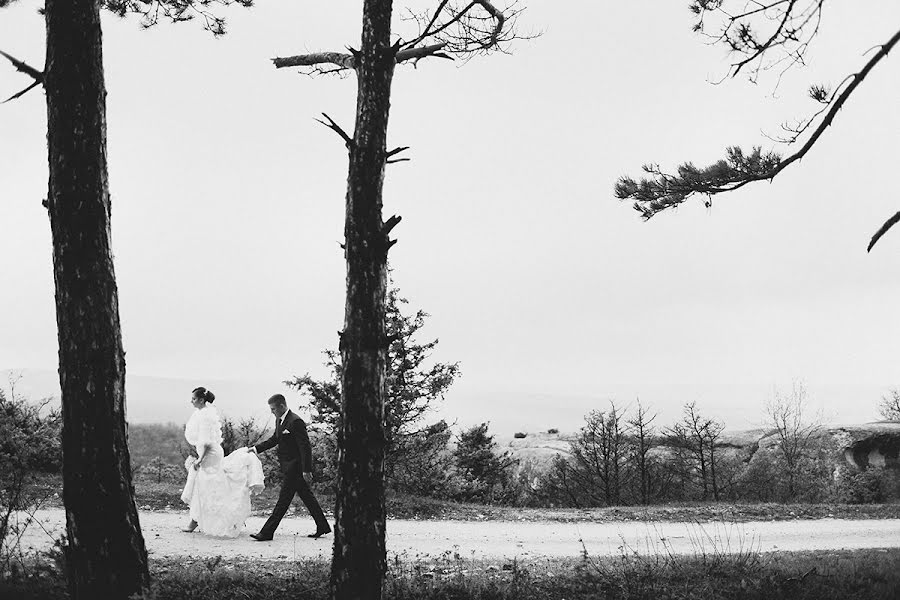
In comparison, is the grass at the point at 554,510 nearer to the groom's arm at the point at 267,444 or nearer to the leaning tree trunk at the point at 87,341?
the groom's arm at the point at 267,444

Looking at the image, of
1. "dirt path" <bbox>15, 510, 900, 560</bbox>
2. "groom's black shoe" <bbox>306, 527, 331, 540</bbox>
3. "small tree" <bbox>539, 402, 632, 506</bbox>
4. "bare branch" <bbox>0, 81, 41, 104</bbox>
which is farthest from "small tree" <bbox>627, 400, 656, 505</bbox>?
"bare branch" <bbox>0, 81, 41, 104</bbox>

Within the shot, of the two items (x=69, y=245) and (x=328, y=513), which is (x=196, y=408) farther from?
(x=69, y=245)

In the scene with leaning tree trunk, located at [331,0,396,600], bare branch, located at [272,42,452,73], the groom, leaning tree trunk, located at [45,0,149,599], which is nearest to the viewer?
leaning tree trunk, located at [45,0,149,599]

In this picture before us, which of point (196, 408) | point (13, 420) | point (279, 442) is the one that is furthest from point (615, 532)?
point (13, 420)

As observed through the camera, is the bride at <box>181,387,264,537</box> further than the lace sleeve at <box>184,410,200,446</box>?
No

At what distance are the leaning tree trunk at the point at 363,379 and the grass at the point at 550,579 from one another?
919mm

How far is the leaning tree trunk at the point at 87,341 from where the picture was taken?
6555mm

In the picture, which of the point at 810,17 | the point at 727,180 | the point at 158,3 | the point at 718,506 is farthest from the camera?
the point at 718,506

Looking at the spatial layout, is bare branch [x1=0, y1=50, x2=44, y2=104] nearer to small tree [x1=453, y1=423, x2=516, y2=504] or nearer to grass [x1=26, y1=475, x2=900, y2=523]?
grass [x1=26, y1=475, x2=900, y2=523]

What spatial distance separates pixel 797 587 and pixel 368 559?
510 centimetres

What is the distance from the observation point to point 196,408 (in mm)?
11508

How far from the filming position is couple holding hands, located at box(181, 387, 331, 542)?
36.4 feet

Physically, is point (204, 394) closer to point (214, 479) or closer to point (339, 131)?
point (214, 479)

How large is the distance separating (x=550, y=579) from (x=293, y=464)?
429 cm
